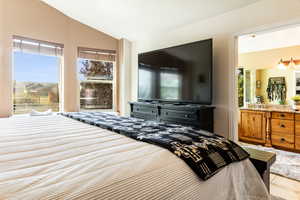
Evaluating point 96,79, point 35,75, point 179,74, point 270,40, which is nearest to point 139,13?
point 179,74

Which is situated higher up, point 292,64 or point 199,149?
point 292,64

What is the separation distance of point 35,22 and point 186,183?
13.7 feet

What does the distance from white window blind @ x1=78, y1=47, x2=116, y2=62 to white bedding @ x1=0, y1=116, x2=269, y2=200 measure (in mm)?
3263

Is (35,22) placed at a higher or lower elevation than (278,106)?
higher

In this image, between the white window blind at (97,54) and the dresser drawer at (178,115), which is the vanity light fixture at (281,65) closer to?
the dresser drawer at (178,115)

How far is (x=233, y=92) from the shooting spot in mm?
2814

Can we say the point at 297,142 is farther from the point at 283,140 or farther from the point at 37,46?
the point at 37,46

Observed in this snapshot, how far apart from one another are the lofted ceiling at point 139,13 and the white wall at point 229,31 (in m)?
0.13

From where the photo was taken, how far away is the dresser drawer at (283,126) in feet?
11.6

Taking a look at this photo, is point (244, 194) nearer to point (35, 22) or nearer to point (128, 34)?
point (128, 34)

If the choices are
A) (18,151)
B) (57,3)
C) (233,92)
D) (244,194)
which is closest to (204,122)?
(233,92)

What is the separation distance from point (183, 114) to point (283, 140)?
7.42ft

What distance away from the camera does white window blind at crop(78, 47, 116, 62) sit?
427cm

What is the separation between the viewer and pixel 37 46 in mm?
3758
